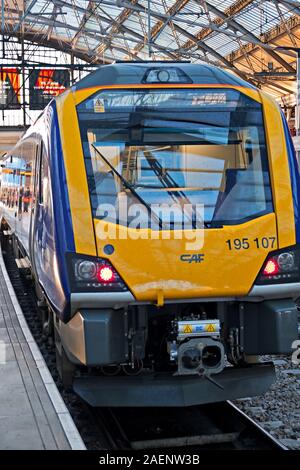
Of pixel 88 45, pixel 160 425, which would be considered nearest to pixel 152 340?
pixel 160 425

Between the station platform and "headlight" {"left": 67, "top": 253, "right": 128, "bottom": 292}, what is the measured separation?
952 mm

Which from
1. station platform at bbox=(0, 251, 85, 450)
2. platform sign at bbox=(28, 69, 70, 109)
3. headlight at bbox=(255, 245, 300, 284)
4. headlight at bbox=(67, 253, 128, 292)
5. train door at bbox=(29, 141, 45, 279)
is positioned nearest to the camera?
station platform at bbox=(0, 251, 85, 450)

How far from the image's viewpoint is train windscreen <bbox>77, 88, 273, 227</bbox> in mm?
5914

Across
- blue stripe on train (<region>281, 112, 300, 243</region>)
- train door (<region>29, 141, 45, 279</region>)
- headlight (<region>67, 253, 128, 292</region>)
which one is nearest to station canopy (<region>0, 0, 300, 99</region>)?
train door (<region>29, 141, 45, 279</region>)

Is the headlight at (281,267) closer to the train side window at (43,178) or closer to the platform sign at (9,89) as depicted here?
the train side window at (43,178)

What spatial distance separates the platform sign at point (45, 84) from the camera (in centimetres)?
2967

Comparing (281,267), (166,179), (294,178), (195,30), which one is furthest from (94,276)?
(195,30)

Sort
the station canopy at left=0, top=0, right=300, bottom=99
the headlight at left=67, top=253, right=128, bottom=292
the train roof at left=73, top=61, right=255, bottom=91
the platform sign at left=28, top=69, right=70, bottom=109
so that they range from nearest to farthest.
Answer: the headlight at left=67, top=253, right=128, bottom=292
the train roof at left=73, top=61, right=255, bottom=91
the station canopy at left=0, top=0, right=300, bottom=99
the platform sign at left=28, top=69, right=70, bottom=109

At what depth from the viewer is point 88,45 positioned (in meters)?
43.8

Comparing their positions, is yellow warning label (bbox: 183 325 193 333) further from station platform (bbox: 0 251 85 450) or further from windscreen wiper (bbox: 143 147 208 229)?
station platform (bbox: 0 251 85 450)

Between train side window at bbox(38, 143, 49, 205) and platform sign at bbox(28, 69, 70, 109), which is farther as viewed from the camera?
platform sign at bbox(28, 69, 70, 109)

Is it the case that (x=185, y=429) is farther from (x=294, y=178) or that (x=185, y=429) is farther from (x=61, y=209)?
(x=294, y=178)

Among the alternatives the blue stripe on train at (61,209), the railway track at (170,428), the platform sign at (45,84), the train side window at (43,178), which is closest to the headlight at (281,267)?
the railway track at (170,428)

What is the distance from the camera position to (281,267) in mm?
5848
